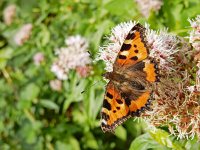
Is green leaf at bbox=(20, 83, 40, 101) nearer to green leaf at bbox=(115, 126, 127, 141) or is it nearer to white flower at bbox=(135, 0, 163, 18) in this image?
green leaf at bbox=(115, 126, 127, 141)

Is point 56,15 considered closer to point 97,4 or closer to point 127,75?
point 97,4

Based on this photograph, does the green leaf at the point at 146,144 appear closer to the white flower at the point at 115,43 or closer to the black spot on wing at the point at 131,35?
the white flower at the point at 115,43

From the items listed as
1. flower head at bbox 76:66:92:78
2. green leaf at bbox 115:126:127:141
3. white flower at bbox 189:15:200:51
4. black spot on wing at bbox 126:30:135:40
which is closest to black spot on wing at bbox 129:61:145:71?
black spot on wing at bbox 126:30:135:40

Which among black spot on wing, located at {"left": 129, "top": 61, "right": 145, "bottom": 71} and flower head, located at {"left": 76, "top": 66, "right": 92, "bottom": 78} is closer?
black spot on wing, located at {"left": 129, "top": 61, "right": 145, "bottom": 71}

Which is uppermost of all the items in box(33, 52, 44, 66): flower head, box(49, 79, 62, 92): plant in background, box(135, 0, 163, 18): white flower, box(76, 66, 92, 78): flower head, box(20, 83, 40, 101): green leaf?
box(135, 0, 163, 18): white flower

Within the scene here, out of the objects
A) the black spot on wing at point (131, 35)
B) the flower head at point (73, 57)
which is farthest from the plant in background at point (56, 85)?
the black spot on wing at point (131, 35)
